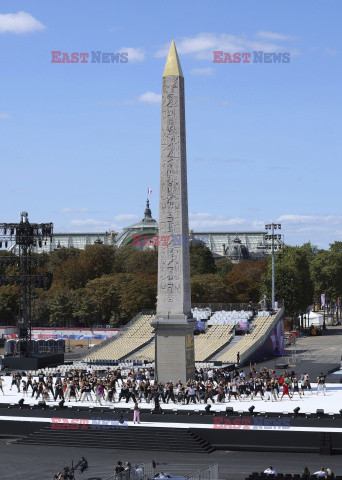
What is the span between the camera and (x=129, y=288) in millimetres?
89375

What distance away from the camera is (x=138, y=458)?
103 ft

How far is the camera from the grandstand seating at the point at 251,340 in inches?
2494

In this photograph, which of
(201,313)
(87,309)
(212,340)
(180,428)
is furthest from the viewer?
(87,309)

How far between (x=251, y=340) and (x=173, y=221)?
28837 millimetres

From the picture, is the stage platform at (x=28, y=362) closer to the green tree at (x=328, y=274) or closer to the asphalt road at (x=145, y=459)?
the asphalt road at (x=145, y=459)

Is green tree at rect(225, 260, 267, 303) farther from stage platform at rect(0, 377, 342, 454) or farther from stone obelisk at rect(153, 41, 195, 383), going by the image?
stage platform at rect(0, 377, 342, 454)

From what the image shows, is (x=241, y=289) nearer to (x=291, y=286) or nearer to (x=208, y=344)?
(x=291, y=286)

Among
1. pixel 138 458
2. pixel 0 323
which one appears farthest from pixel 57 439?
pixel 0 323

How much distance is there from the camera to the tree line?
92.6m

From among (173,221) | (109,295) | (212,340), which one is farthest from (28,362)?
(109,295)

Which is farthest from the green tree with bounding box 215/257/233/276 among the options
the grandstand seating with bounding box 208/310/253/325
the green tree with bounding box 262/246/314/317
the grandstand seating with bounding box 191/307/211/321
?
the grandstand seating with bounding box 208/310/253/325

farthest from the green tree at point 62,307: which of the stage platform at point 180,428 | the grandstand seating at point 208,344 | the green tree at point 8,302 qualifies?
the stage platform at point 180,428

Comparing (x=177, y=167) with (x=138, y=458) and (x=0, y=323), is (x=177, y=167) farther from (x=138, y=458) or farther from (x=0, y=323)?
(x=0, y=323)

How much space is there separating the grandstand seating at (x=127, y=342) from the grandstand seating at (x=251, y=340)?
805cm
